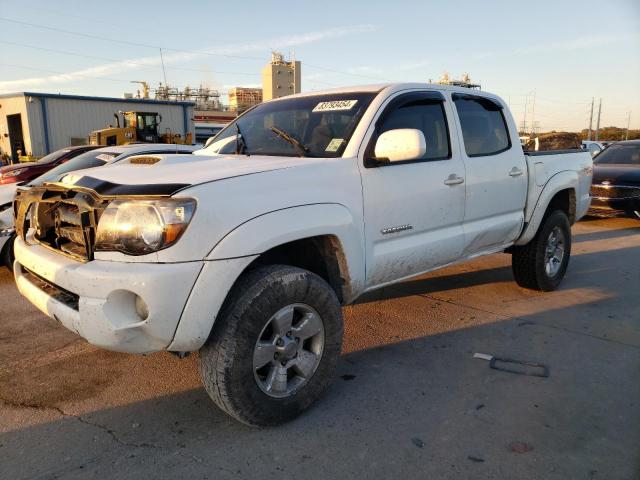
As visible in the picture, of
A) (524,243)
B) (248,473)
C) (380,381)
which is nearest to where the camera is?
(248,473)

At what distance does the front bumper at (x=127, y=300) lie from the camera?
223cm

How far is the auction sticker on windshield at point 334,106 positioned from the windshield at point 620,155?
8.76 meters

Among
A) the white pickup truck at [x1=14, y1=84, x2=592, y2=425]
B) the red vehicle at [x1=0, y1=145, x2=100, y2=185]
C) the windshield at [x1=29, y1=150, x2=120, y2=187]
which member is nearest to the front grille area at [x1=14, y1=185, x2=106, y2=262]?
the white pickup truck at [x1=14, y1=84, x2=592, y2=425]

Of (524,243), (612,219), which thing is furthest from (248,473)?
(612,219)

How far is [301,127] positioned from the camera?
138 inches

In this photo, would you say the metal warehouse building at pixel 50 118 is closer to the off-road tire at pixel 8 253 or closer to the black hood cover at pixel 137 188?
the off-road tire at pixel 8 253

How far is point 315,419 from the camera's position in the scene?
279cm

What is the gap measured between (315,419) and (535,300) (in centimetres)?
301

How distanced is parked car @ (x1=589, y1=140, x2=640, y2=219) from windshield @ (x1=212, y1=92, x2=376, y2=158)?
7491 mm

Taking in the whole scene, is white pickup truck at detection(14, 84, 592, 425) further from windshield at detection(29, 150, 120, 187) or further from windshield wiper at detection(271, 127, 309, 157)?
windshield at detection(29, 150, 120, 187)

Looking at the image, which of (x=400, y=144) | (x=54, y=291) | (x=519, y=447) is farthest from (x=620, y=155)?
(x=54, y=291)

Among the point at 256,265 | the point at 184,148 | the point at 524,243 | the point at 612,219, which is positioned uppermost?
the point at 184,148

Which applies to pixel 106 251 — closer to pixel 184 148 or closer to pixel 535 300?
pixel 535 300

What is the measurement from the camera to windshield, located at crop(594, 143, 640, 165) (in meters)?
9.96
